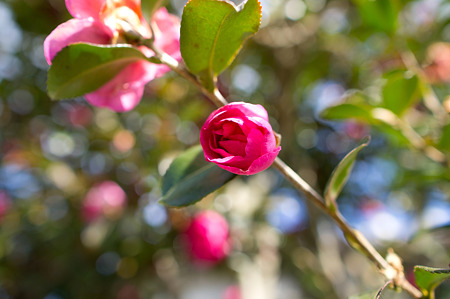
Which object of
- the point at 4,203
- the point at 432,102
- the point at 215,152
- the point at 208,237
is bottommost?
the point at 4,203

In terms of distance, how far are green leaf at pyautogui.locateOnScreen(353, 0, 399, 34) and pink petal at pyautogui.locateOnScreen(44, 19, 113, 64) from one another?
831mm

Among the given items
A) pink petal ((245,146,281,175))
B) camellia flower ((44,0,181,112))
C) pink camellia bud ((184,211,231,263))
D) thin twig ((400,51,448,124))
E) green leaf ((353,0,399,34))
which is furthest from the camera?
pink camellia bud ((184,211,231,263))

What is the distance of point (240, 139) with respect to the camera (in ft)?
1.36

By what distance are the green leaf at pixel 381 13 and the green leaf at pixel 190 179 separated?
0.76m

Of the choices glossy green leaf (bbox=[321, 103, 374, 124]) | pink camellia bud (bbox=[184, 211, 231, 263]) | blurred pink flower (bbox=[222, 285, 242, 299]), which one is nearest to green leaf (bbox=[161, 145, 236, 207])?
glossy green leaf (bbox=[321, 103, 374, 124])

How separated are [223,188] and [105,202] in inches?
21.6

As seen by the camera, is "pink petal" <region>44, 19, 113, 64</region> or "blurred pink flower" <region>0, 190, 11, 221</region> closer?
"pink petal" <region>44, 19, 113, 64</region>

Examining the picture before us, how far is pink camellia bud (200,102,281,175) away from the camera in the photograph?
1.29ft

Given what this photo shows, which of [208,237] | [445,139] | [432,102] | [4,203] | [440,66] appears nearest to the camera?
[445,139]

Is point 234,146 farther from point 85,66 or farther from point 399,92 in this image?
point 399,92

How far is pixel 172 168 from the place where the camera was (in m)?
0.59

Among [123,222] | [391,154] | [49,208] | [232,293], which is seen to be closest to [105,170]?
[49,208]

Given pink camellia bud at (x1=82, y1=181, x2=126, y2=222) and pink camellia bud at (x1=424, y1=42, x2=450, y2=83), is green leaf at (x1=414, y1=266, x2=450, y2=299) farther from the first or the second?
pink camellia bud at (x1=82, y1=181, x2=126, y2=222)

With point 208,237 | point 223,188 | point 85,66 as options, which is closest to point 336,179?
point 85,66
